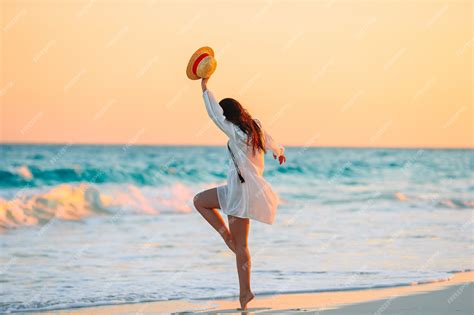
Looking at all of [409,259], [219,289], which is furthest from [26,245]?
[409,259]

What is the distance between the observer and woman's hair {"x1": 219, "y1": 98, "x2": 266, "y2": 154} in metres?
6.93

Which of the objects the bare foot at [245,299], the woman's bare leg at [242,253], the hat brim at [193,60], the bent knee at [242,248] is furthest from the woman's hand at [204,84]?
the bare foot at [245,299]

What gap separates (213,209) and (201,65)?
4.30 feet

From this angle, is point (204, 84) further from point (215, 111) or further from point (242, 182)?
point (242, 182)

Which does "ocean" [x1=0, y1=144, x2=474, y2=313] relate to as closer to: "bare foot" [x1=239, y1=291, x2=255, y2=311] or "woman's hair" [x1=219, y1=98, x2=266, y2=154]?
"bare foot" [x1=239, y1=291, x2=255, y2=311]

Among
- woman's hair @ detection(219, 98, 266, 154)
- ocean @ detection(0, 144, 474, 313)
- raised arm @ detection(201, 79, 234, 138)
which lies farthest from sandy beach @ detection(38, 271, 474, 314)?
raised arm @ detection(201, 79, 234, 138)

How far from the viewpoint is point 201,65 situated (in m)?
6.99

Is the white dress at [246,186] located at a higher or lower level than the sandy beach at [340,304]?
higher

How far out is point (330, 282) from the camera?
28.2 ft

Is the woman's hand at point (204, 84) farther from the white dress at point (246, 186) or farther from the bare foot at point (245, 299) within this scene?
the bare foot at point (245, 299)

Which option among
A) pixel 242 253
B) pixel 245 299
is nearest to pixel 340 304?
pixel 245 299

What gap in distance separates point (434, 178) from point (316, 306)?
968 inches

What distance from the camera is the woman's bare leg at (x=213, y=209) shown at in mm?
7227

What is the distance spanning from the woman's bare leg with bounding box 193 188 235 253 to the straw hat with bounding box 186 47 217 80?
1038mm
